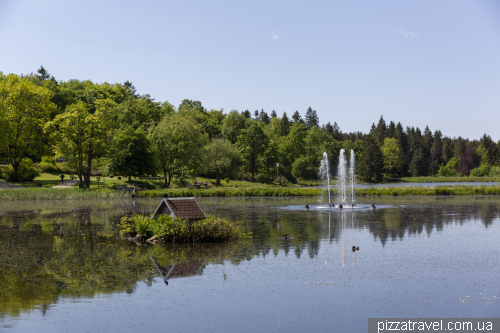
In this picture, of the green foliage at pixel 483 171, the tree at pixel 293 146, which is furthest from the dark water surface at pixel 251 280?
the green foliage at pixel 483 171

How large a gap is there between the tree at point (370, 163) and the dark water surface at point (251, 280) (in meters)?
122

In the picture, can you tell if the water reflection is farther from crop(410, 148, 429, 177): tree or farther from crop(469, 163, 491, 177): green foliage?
crop(410, 148, 429, 177): tree

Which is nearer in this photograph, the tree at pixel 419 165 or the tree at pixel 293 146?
the tree at pixel 293 146

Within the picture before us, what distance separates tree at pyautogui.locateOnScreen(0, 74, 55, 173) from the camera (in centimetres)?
6950

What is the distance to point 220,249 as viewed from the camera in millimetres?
19281

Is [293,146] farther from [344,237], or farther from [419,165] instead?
[344,237]

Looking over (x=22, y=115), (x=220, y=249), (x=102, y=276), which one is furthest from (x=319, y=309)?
(x=22, y=115)

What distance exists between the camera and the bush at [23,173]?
6556 cm

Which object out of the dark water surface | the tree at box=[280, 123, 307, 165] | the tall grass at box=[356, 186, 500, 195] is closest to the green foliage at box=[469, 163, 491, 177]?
the tree at box=[280, 123, 307, 165]

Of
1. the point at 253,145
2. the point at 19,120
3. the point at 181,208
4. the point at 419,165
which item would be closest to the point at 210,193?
the point at 19,120

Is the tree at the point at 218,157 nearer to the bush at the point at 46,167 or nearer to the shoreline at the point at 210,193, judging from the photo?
the shoreline at the point at 210,193

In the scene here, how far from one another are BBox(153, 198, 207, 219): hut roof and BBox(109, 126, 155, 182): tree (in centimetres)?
4712

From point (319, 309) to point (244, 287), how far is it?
2839 mm

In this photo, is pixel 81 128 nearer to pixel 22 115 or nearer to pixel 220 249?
pixel 22 115
